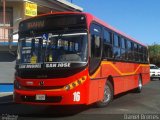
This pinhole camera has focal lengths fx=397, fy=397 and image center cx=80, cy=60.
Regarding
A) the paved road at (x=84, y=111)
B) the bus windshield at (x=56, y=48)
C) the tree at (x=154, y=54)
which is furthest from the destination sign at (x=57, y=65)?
the tree at (x=154, y=54)

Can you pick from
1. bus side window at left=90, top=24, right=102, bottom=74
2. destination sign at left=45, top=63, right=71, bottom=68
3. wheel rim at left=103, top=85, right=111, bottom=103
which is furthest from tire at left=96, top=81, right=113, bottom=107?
destination sign at left=45, top=63, right=71, bottom=68

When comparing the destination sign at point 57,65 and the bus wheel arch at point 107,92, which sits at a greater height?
the destination sign at point 57,65

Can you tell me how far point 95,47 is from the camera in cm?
1212

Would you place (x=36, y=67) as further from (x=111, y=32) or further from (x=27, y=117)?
(x=111, y=32)

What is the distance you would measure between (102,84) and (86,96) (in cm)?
174

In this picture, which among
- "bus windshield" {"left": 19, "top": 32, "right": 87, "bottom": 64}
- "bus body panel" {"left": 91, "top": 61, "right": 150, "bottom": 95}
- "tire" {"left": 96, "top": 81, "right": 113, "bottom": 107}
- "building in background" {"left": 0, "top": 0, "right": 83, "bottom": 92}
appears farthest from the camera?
"building in background" {"left": 0, "top": 0, "right": 83, "bottom": 92}

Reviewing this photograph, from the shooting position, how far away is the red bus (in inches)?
446

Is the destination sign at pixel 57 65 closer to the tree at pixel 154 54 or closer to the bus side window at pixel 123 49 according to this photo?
the bus side window at pixel 123 49

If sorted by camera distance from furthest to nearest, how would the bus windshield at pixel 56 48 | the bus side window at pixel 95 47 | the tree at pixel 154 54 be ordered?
the tree at pixel 154 54, the bus side window at pixel 95 47, the bus windshield at pixel 56 48

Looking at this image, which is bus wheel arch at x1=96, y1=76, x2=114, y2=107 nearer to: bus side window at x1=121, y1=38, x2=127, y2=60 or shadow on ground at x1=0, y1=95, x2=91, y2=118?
shadow on ground at x1=0, y1=95, x2=91, y2=118

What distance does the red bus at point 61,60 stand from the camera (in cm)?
1133

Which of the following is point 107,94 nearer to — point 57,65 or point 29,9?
point 57,65

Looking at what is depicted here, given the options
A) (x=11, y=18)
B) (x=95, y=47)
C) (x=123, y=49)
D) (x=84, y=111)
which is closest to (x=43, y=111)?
(x=84, y=111)

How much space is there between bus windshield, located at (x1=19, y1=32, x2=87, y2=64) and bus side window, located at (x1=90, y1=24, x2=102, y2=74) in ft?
1.31
